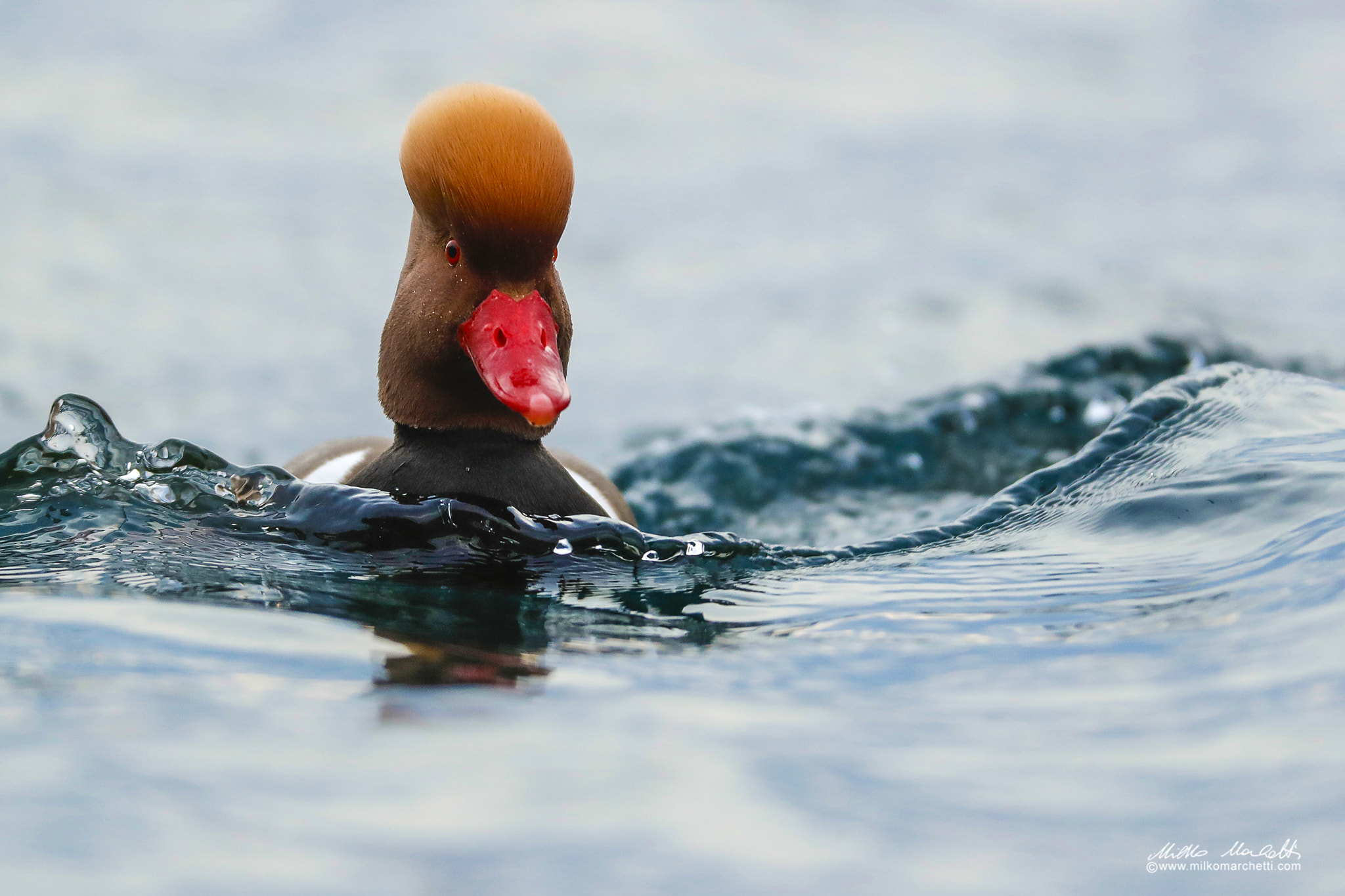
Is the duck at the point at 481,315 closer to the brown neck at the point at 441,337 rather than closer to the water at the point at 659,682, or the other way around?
the brown neck at the point at 441,337

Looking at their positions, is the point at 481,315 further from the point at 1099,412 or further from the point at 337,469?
the point at 1099,412

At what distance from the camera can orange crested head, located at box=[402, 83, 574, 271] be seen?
314 cm

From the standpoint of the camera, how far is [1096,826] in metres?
2.06

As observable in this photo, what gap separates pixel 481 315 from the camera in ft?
10.7

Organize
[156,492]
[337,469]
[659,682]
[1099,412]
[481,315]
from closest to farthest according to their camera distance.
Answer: [659,682] → [481,315] → [156,492] → [337,469] → [1099,412]

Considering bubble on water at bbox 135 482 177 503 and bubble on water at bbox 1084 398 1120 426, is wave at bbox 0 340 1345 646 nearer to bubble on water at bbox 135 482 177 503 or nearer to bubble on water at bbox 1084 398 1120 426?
bubble on water at bbox 135 482 177 503

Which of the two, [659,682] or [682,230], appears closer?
[659,682]

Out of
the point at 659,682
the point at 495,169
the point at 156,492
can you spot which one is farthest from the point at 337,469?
the point at 659,682

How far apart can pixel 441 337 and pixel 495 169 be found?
460 mm

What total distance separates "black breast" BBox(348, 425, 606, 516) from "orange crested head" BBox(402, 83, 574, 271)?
48cm

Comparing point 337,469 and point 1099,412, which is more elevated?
point 1099,412

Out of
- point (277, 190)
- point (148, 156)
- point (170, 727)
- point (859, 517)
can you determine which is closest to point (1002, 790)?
point (170, 727)

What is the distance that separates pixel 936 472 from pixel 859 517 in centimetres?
61

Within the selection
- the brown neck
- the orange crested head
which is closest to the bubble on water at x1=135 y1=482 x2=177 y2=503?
the brown neck
